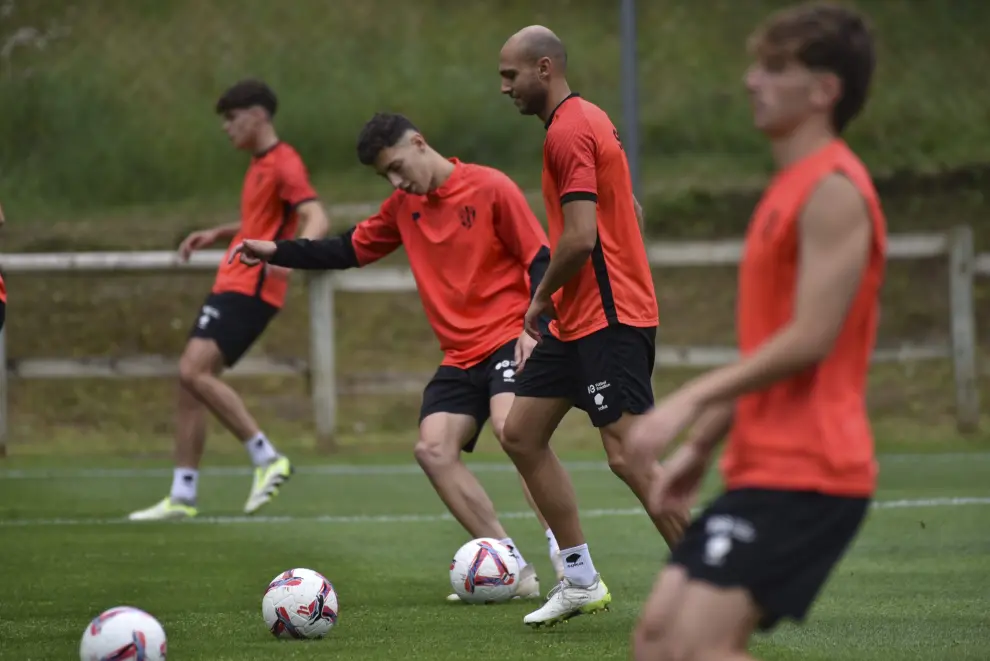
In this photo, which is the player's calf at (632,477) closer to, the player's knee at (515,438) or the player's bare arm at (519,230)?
the player's knee at (515,438)

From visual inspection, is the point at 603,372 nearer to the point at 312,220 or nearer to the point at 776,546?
the point at 776,546

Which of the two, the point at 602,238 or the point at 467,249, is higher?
the point at 602,238

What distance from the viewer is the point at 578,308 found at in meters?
5.48

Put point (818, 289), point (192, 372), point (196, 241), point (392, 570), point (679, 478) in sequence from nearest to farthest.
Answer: point (818, 289) → point (679, 478) → point (392, 570) → point (196, 241) → point (192, 372)

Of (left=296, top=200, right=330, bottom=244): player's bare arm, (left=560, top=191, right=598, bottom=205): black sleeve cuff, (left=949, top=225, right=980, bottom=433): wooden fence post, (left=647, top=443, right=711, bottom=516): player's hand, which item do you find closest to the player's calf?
(left=560, top=191, right=598, bottom=205): black sleeve cuff

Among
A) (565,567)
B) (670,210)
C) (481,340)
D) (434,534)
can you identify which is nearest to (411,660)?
(565,567)

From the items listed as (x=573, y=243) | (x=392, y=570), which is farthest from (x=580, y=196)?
(x=392, y=570)

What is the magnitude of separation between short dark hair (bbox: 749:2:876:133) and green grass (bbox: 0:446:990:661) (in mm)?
2373

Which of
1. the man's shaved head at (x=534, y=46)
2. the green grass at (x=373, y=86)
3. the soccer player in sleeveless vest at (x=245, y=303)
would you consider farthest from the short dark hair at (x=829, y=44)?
the green grass at (x=373, y=86)

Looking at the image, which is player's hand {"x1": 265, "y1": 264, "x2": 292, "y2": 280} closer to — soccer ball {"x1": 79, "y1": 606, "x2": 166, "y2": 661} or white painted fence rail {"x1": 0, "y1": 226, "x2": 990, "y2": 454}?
white painted fence rail {"x1": 0, "y1": 226, "x2": 990, "y2": 454}

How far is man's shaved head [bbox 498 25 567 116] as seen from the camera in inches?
217

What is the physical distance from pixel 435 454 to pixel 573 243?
1.47 m

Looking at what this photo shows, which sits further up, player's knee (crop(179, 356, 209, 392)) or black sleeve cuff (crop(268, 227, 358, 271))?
black sleeve cuff (crop(268, 227, 358, 271))

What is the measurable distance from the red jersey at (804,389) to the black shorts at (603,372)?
7.08 feet
